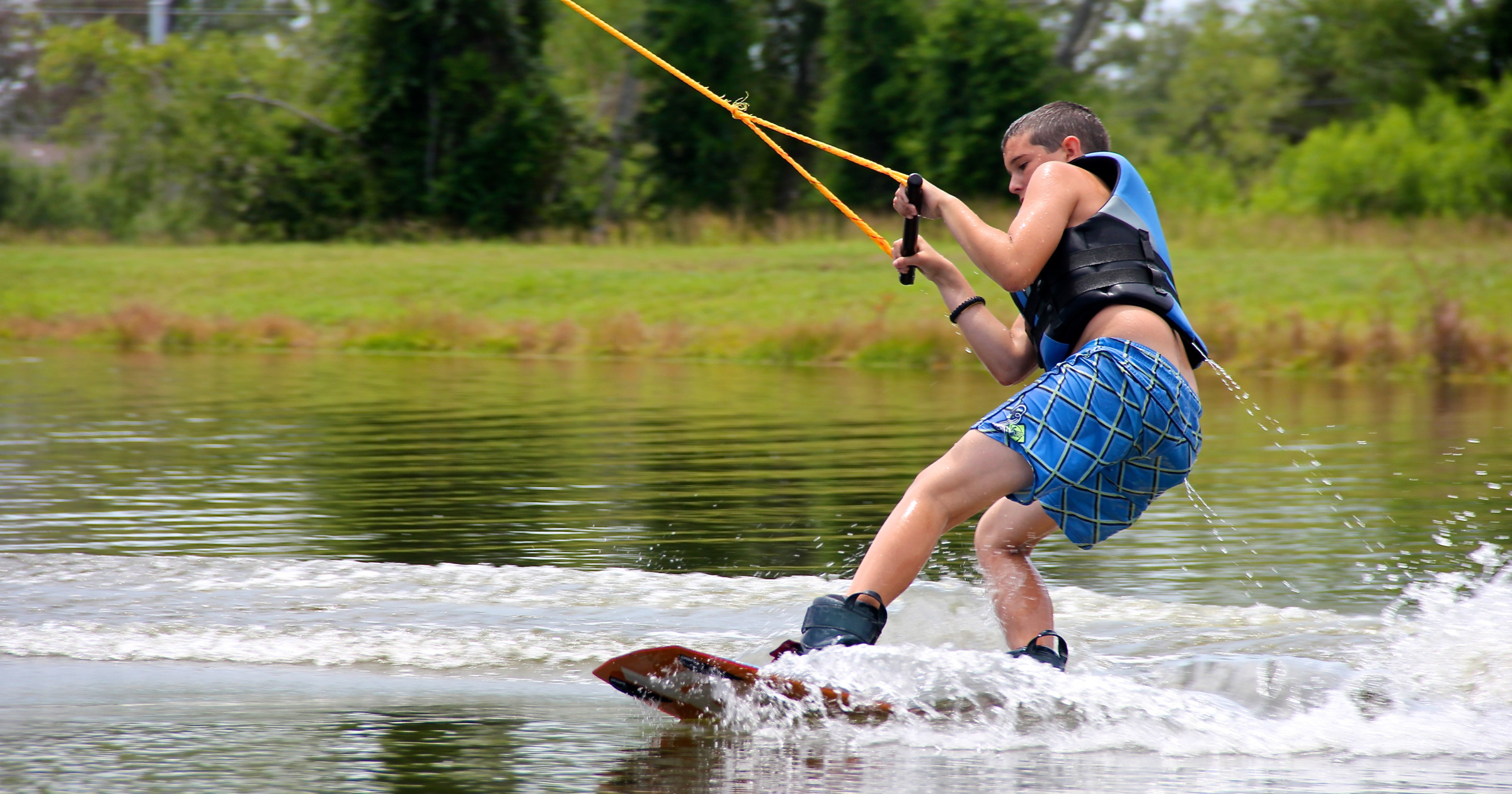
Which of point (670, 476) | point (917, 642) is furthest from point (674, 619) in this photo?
point (670, 476)

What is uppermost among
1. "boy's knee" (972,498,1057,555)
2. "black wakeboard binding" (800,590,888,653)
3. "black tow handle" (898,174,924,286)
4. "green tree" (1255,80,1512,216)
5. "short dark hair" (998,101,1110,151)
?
"green tree" (1255,80,1512,216)

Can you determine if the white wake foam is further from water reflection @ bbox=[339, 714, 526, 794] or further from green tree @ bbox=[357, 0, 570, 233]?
green tree @ bbox=[357, 0, 570, 233]

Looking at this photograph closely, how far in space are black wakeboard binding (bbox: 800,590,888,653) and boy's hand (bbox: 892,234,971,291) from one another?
2.53 ft

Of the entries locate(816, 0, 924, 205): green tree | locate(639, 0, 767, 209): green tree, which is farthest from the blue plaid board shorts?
locate(639, 0, 767, 209): green tree

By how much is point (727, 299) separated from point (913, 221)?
17.8 metres

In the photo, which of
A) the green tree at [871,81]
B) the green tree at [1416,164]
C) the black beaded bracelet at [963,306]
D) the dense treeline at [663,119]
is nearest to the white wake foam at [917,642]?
the black beaded bracelet at [963,306]

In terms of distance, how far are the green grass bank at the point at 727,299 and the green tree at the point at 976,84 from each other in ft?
16.7

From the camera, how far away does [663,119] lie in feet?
109

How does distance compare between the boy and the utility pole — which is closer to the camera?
the boy

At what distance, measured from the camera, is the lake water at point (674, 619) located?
3416 millimetres

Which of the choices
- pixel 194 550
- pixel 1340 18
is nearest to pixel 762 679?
pixel 194 550

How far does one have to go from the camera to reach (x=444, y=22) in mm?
31422

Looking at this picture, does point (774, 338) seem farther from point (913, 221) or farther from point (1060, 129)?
point (913, 221)

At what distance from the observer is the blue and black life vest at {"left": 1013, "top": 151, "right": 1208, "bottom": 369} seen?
3676mm
